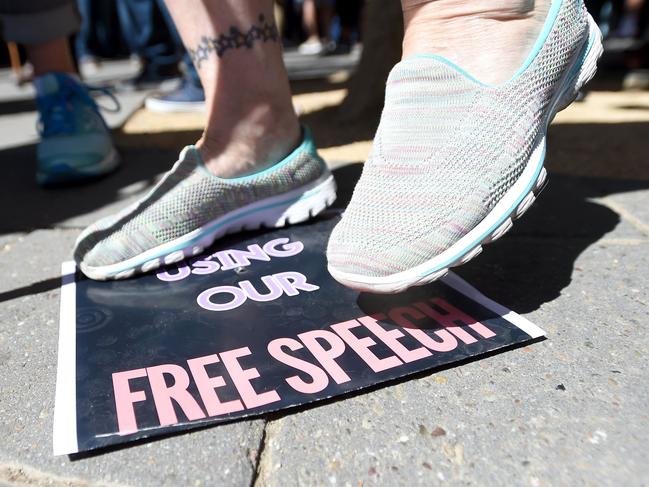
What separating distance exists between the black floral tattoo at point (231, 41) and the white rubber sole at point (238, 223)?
0.90 ft

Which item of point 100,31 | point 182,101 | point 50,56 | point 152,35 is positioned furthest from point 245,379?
point 100,31

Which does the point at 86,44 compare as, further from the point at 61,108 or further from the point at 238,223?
the point at 238,223

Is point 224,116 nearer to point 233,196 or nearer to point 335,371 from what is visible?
point 233,196

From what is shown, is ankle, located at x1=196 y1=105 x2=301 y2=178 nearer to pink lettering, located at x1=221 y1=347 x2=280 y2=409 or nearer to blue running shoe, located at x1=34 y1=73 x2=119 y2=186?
pink lettering, located at x1=221 y1=347 x2=280 y2=409

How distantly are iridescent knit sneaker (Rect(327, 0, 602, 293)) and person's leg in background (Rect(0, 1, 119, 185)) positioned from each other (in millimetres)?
920

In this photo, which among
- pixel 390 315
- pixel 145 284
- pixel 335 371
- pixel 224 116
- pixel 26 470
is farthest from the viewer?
pixel 224 116

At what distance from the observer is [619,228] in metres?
0.99

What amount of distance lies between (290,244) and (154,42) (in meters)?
2.76

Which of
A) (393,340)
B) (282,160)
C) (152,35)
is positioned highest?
(152,35)

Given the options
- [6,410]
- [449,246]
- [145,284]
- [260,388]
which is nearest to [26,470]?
[6,410]

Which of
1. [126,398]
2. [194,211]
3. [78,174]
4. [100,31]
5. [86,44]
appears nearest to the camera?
[126,398]

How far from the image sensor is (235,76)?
0.97 m

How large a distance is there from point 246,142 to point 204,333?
402mm

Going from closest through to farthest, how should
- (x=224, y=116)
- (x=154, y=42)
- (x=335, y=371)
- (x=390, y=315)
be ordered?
(x=335, y=371) < (x=390, y=315) < (x=224, y=116) < (x=154, y=42)
